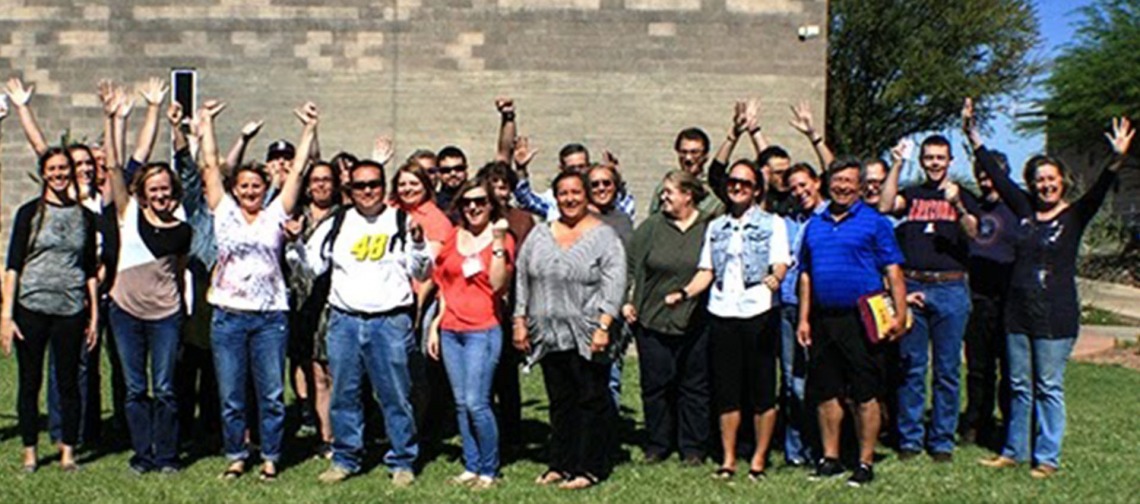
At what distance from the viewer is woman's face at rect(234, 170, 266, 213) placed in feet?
23.1

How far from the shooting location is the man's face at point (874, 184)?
774 cm

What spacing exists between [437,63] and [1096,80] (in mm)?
19372

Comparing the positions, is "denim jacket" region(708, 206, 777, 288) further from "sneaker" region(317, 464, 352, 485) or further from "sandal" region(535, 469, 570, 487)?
"sneaker" region(317, 464, 352, 485)

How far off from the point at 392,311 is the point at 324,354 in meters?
1.01

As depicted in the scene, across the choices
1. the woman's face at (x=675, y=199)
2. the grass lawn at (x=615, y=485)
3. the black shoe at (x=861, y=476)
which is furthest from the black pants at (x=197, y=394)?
the black shoe at (x=861, y=476)

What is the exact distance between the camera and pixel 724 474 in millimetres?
7309

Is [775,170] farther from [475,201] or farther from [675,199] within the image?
[475,201]

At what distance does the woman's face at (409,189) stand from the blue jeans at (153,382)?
1546mm

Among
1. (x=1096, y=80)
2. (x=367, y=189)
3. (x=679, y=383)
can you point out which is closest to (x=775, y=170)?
(x=679, y=383)

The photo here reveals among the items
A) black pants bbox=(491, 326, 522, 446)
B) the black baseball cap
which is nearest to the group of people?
the black baseball cap

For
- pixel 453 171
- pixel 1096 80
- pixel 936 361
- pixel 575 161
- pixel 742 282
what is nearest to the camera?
pixel 742 282

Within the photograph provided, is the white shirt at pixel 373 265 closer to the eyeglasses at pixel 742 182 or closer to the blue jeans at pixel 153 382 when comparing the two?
the blue jeans at pixel 153 382

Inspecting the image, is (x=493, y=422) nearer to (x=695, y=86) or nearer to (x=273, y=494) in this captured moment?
(x=273, y=494)

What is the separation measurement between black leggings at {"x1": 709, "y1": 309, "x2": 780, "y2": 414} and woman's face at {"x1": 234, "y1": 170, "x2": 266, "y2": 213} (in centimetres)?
282
